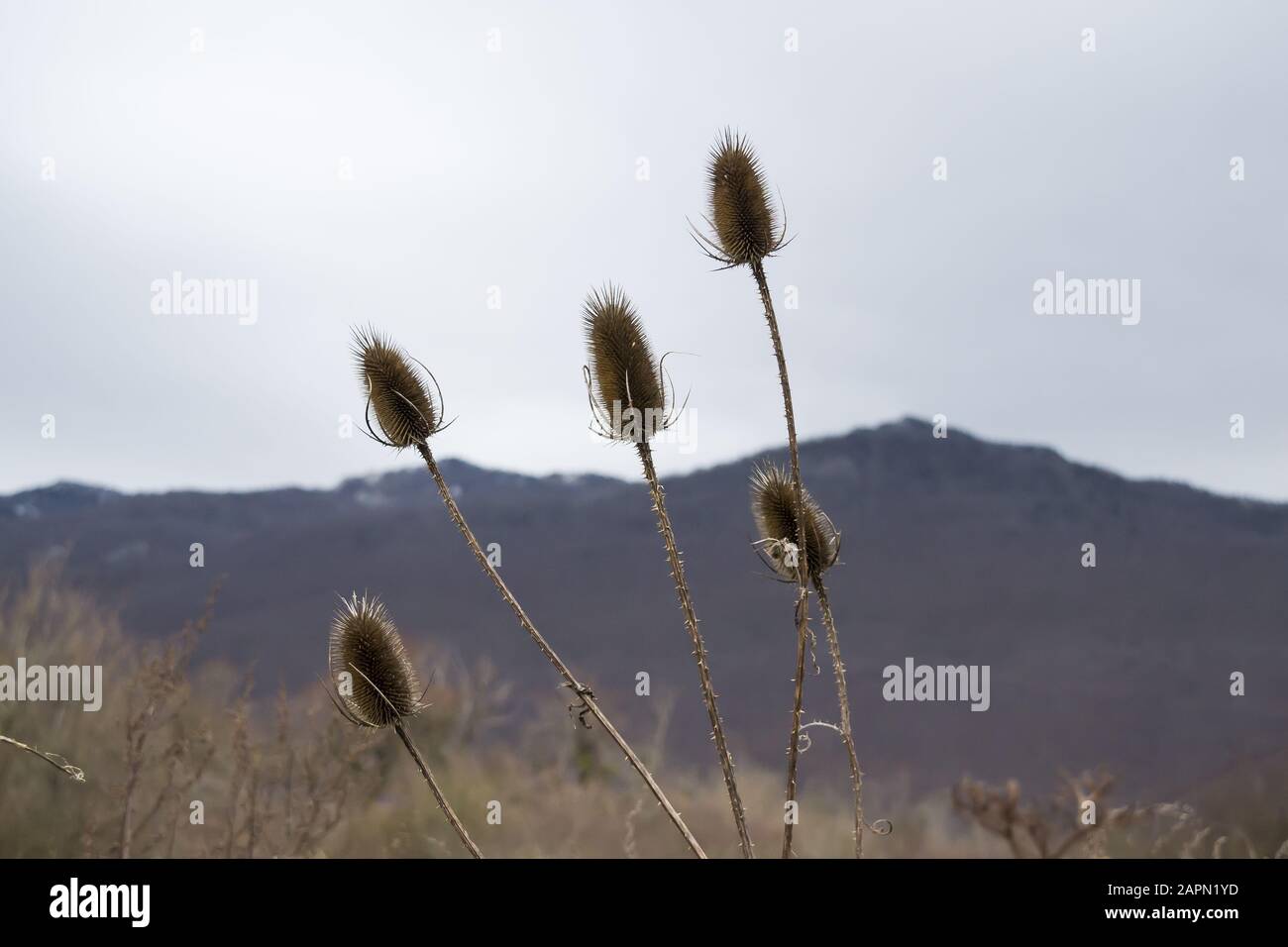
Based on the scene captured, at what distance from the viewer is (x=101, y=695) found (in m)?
13.1

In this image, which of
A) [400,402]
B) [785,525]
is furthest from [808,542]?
[400,402]

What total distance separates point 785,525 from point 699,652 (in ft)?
2.95

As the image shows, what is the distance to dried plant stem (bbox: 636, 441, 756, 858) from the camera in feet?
10.0

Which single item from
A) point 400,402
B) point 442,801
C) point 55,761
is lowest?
point 442,801

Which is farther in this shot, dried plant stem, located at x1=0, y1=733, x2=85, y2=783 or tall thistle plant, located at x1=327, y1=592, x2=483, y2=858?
tall thistle plant, located at x1=327, y1=592, x2=483, y2=858

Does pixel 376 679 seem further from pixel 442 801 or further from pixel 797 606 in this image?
pixel 797 606

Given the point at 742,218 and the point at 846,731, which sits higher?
the point at 742,218

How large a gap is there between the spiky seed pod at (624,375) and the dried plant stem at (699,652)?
0.16m

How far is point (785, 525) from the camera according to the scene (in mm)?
3912

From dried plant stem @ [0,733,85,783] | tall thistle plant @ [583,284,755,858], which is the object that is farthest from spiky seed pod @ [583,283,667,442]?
dried plant stem @ [0,733,85,783]

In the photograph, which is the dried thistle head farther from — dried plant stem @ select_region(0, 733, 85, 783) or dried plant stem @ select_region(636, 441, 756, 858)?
dried plant stem @ select_region(0, 733, 85, 783)

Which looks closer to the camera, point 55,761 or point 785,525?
point 55,761

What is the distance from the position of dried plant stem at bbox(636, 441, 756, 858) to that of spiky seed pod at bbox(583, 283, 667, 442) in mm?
164
